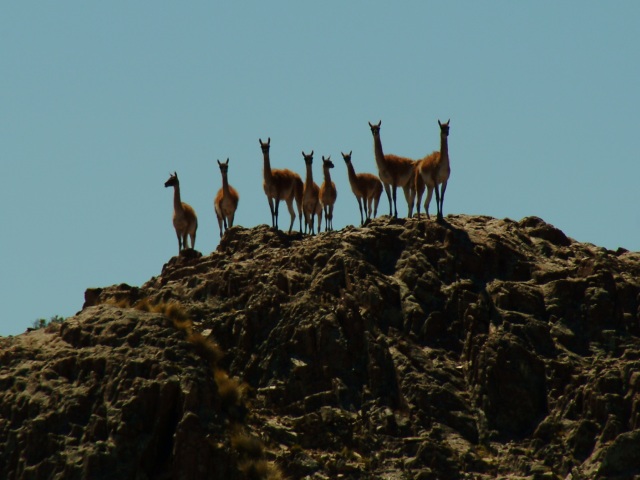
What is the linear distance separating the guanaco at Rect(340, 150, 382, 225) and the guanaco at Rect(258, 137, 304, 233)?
1.62 metres

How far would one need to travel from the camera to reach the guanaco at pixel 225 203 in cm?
4606

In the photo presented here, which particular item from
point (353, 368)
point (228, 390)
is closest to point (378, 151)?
point (353, 368)

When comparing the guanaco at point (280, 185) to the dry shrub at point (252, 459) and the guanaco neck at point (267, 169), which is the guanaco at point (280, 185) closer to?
the guanaco neck at point (267, 169)

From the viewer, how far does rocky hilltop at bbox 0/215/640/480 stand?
3384cm

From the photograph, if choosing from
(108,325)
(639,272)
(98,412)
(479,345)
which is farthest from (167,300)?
(639,272)

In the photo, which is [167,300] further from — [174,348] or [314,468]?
[314,468]

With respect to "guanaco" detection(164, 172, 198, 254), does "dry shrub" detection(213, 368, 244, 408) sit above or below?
below

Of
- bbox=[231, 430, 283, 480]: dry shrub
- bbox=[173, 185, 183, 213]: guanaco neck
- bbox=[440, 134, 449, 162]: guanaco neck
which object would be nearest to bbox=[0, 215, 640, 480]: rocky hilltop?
bbox=[231, 430, 283, 480]: dry shrub

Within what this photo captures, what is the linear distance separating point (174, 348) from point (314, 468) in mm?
4671

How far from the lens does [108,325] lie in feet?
121

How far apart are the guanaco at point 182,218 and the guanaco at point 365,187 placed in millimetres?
4996

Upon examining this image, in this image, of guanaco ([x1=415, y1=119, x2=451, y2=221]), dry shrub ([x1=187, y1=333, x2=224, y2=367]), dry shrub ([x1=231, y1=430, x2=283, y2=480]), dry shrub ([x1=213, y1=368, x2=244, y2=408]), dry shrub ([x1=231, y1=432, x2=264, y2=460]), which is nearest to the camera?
dry shrub ([x1=231, y1=430, x2=283, y2=480])

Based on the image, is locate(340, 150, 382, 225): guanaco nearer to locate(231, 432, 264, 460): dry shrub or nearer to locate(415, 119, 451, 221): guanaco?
locate(415, 119, 451, 221): guanaco

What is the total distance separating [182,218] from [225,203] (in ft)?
4.60
